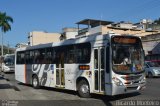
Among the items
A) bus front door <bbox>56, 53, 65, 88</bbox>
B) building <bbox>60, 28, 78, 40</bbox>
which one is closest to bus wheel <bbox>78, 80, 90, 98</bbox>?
bus front door <bbox>56, 53, 65, 88</bbox>

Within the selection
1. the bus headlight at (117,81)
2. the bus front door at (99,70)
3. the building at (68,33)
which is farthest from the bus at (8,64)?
the bus headlight at (117,81)

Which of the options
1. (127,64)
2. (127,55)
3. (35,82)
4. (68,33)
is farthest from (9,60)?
(68,33)

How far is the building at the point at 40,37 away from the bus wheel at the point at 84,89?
7963cm

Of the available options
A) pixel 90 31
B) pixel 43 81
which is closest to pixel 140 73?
pixel 43 81

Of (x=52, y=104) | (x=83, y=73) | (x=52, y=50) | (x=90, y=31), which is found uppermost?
(x=90, y=31)

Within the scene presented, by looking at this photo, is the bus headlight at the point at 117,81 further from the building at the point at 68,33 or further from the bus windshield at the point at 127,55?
the building at the point at 68,33

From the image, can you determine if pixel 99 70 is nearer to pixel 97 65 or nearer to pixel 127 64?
pixel 97 65

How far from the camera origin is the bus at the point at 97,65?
47.7 feet

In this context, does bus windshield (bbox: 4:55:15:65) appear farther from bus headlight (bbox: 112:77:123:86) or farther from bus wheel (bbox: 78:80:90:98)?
bus headlight (bbox: 112:77:123:86)

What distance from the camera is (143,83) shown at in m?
15.5

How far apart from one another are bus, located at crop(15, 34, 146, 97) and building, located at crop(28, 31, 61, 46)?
77284mm

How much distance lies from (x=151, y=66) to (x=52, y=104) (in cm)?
2044

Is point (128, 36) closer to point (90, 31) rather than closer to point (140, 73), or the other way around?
point (140, 73)

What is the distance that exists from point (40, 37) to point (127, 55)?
286ft
